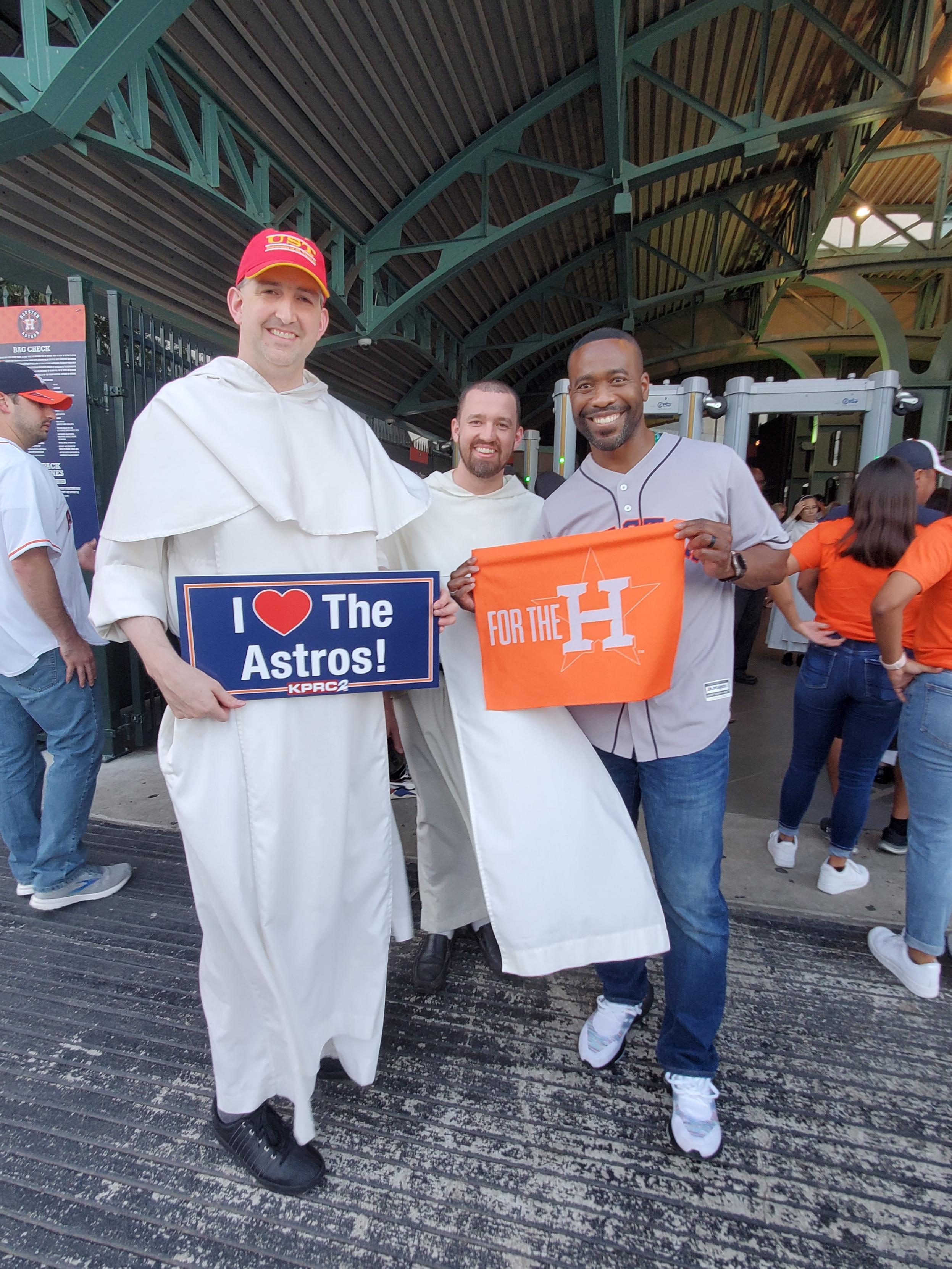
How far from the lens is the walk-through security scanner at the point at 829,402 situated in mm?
4785

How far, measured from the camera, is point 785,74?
7.96 meters

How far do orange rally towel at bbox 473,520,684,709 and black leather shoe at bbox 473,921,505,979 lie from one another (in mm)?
1130

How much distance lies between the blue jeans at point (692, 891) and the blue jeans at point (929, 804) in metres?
1.02

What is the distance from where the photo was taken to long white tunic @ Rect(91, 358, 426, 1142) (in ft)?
5.20

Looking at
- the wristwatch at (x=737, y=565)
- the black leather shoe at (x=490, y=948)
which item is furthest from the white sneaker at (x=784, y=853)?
the wristwatch at (x=737, y=565)

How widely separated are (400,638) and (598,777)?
2.35 ft

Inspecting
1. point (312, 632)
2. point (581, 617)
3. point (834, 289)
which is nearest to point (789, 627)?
point (581, 617)

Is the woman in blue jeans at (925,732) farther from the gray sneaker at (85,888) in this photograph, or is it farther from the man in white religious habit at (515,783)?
the gray sneaker at (85,888)

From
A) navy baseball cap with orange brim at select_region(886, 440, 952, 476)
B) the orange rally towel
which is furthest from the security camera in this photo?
the orange rally towel

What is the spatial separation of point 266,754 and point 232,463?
0.69 metres

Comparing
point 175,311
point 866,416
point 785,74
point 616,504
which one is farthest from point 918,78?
point 616,504

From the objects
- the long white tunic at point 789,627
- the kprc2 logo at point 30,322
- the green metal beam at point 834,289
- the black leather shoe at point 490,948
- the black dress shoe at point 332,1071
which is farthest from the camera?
the green metal beam at point 834,289

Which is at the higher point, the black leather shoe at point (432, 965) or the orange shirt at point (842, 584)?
the orange shirt at point (842, 584)

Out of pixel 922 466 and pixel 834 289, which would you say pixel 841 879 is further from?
pixel 834 289
